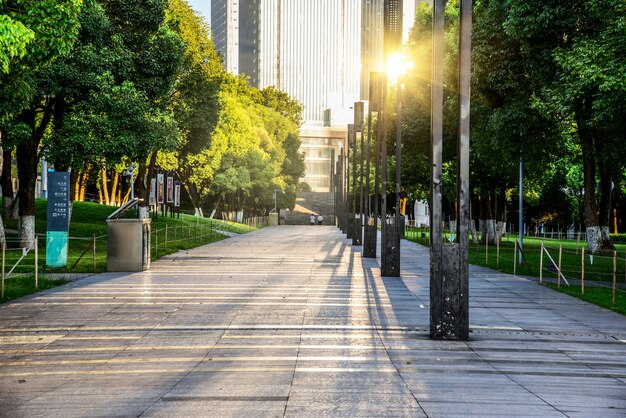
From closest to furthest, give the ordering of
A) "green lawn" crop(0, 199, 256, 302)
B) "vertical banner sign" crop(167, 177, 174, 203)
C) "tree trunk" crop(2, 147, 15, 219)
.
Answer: "green lawn" crop(0, 199, 256, 302)
"tree trunk" crop(2, 147, 15, 219)
"vertical banner sign" crop(167, 177, 174, 203)

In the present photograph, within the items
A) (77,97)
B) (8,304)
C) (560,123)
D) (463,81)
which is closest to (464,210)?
(463,81)

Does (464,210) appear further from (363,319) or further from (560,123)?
(560,123)

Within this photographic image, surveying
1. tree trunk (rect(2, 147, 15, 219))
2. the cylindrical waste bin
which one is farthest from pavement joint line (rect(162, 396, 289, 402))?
tree trunk (rect(2, 147, 15, 219))

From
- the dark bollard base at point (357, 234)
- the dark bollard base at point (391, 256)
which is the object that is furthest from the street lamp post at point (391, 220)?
the dark bollard base at point (357, 234)

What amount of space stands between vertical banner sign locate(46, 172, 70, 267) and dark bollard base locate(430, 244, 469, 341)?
587 inches

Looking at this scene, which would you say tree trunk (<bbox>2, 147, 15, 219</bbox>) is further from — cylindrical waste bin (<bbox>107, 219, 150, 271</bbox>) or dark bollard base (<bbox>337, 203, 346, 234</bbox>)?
dark bollard base (<bbox>337, 203, 346, 234</bbox>)

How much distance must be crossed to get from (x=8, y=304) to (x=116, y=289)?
3.44 meters

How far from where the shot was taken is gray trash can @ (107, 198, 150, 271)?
944 inches

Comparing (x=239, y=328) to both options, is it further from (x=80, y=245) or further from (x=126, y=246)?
(x=80, y=245)

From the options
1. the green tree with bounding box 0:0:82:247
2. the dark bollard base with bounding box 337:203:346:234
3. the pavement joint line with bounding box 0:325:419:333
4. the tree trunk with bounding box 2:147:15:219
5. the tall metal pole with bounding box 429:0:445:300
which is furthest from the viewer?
the dark bollard base with bounding box 337:203:346:234

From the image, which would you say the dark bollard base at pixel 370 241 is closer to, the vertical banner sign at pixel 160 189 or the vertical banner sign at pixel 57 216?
the vertical banner sign at pixel 57 216

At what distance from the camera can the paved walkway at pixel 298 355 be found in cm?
759

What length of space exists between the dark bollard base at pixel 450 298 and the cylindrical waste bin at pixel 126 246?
45.5 ft

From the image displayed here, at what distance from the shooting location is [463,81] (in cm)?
1182
